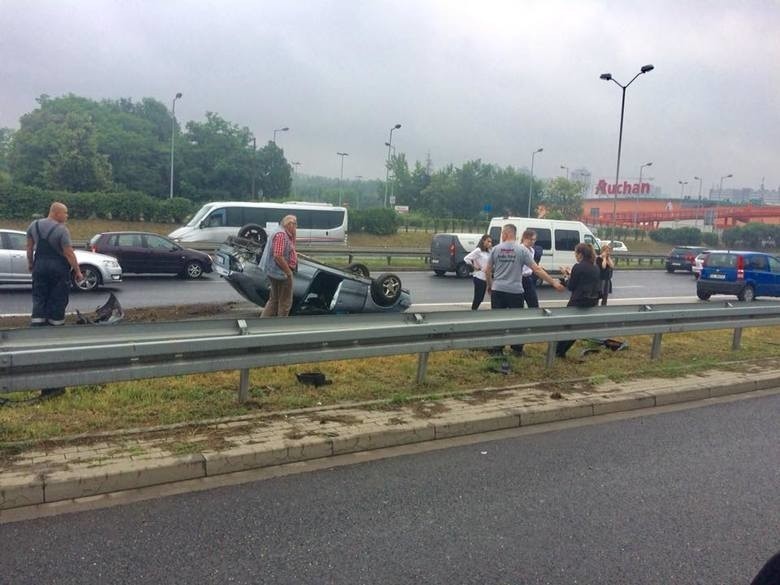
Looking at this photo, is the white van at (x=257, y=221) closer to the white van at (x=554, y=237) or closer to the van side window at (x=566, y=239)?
the white van at (x=554, y=237)

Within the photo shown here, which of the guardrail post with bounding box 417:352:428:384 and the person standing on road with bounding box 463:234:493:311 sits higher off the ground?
the person standing on road with bounding box 463:234:493:311

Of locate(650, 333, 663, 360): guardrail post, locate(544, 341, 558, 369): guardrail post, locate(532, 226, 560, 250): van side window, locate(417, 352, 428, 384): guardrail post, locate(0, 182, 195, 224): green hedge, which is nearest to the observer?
locate(417, 352, 428, 384): guardrail post

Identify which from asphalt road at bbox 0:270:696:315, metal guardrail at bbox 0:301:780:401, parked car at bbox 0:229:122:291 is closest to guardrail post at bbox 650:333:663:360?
metal guardrail at bbox 0:301:780:401

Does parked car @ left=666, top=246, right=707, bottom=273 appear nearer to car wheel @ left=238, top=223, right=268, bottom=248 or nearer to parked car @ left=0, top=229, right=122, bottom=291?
parked car @ left=0, top=229, right=122, bottom=291

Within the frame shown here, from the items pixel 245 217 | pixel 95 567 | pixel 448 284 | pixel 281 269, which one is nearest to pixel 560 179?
pixel 245 217

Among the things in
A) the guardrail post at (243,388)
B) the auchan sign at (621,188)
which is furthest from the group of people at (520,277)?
the auchan sign at (621,188)

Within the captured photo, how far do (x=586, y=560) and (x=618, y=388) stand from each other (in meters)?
3.91

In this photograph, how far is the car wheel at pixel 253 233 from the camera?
11.6 meters

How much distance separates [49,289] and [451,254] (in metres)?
18.4

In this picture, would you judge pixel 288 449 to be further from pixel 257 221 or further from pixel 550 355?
pixel 257 221

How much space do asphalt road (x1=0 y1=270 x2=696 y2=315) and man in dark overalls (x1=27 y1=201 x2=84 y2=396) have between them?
17.6ft

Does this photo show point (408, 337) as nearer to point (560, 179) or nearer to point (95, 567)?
point (95, 567)

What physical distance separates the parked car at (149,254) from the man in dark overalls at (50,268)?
12.6 m

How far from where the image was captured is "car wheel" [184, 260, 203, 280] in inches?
818
